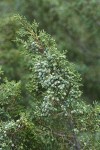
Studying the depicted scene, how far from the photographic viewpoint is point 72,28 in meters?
17.9

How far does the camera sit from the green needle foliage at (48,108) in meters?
5.74

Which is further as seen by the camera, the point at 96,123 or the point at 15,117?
the point at 15,117

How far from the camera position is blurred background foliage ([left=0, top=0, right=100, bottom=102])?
15.0 metres

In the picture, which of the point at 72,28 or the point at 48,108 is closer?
the point at 48,108

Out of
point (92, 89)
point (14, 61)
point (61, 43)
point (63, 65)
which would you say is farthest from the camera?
point (92, 89)

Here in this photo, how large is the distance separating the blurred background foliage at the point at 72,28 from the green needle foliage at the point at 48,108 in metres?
6.74

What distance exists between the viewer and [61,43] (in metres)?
16.5

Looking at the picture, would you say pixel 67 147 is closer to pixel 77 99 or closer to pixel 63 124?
pixel 63 124

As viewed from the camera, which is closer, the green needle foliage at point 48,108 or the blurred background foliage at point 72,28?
the green needle foliage at point 48,108

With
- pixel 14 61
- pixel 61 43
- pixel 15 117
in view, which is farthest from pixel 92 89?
pixel 15 117

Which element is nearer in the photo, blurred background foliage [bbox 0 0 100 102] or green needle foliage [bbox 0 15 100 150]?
green needle foliage [bbox 0 15 100 150]

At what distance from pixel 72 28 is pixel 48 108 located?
12.4 metres

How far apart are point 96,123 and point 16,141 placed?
3.61 ft

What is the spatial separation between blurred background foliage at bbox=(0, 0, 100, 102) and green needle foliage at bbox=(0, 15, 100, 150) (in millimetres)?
6738
